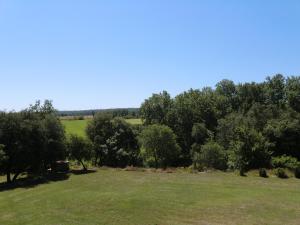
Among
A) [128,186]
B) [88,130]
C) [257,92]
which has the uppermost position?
[257,92]

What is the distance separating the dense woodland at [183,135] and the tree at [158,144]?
162 millimetres

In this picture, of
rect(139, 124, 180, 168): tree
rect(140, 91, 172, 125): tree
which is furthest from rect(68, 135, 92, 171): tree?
rect(140, 91, 172, 125): tree

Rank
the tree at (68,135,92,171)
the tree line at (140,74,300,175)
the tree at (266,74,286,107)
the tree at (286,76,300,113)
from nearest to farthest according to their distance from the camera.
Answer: the tree at (68,135,92,171) < the tree line at (140,74,300,175) < the tree at (286,76,300,113) < the tree at (266,74,286,107)

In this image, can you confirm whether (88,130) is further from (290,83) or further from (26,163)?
(290,83)

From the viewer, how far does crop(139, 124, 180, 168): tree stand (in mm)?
61219

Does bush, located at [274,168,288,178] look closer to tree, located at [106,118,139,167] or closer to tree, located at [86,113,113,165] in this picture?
tree, located at [106,118,139,167]

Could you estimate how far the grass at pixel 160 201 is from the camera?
65.9 ft

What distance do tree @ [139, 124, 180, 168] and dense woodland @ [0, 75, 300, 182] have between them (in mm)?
162

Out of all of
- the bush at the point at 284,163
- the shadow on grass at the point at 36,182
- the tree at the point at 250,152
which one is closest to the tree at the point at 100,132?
the shadow on grass at the point at 36,182

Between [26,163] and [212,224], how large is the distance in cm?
2883

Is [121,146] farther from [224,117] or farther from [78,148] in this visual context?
[224,117]

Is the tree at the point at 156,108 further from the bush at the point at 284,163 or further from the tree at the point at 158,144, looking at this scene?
the bush at the point at 284,163

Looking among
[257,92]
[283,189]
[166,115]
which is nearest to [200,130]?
[166,115]

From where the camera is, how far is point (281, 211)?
20875 mm
